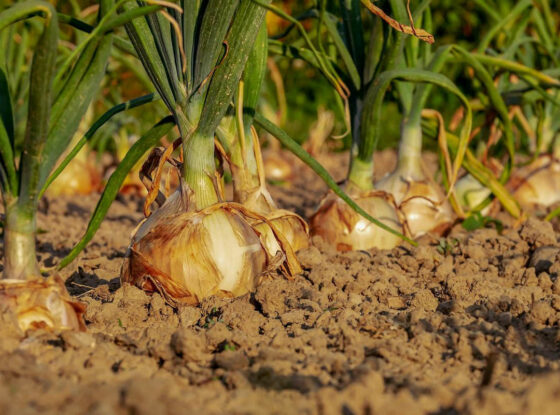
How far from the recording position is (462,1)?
6.40 meters

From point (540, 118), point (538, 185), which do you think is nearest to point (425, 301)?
point (540, 118)

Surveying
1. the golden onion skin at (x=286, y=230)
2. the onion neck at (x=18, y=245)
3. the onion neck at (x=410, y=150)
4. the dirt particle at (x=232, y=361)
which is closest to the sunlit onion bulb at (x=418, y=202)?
the onion neck at (x=410, y=150)

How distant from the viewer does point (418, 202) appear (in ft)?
7.45

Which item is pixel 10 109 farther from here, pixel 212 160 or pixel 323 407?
pixel 323 407

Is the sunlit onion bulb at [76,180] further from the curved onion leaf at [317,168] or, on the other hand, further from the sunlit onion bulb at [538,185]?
the sunlit onion bulb at [538,185]

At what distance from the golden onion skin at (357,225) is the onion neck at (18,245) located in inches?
40.6

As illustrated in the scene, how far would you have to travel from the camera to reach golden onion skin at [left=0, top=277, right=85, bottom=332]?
49.0 inches

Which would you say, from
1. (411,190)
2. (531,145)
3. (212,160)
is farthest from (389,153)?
(212,160)

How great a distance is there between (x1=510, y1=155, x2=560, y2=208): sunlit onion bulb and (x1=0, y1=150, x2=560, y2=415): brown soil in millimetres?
1122

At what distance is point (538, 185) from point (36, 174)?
2372 millimetres

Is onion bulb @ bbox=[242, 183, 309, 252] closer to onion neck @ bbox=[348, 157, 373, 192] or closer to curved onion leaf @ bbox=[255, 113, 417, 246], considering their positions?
curved onion leaf @ bbox=[255, 113, 417, 246]

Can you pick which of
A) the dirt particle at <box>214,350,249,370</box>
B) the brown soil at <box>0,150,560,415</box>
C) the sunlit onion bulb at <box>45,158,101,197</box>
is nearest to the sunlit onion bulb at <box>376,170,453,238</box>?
the brown soil at <box>0,150,560,415</box>

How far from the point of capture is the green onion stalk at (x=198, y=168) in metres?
1.51

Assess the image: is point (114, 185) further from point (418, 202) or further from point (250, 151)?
point (418, 202)
